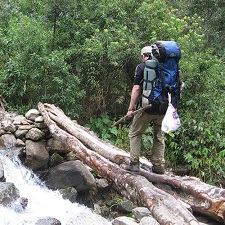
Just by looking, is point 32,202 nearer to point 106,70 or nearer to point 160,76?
point 160,76

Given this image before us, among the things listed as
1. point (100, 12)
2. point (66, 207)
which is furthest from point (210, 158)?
point (100, 12)

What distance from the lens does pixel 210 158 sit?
789 centimetres

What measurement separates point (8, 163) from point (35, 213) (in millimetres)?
1614

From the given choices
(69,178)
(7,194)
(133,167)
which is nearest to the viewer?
(133,167)

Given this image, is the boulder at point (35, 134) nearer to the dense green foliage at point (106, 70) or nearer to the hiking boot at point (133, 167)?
Answer: the dense green foliage at point (106, 70)

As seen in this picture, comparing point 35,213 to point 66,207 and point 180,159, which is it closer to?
point 66,207

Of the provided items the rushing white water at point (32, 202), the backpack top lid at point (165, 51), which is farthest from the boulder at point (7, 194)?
the backpack top lid at point (165, 51)

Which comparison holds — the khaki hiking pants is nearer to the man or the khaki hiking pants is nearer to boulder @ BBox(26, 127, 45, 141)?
the man

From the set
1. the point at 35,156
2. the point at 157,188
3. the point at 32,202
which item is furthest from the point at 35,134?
the point at 157,188

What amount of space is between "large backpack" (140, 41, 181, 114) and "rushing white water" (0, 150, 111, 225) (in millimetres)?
2240

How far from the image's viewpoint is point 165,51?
4418 mm

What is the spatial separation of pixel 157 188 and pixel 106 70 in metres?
5.47

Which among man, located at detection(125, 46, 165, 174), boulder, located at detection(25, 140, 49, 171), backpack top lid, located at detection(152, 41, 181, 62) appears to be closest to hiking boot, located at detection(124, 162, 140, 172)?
man, located at detection(125, 46, 165, 174)

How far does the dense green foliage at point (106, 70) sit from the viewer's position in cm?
837
